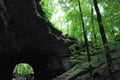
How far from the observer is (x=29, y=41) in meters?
20.5

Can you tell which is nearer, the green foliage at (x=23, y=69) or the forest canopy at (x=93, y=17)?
the forest canopy at (x=93, y=17)

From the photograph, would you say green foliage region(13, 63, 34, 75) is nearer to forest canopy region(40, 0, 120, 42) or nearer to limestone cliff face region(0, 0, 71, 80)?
limestone cliff face region(0, 0, 71, 80)

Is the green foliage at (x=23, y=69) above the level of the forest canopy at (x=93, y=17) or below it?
below

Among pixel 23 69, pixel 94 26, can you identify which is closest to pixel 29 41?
pixel 94 26

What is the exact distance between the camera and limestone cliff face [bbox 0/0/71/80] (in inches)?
727

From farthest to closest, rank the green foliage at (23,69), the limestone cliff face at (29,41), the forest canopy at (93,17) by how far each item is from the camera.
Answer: the green foliage at (23,69) < the limestone cliff face at (29,41) < the forest canopy at (93,17)

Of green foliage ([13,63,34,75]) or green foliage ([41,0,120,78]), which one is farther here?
green foliage ([13,63,34,75])

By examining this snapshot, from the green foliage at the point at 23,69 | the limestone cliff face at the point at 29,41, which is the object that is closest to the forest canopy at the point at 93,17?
the limestone cliff face at the point at 29,41

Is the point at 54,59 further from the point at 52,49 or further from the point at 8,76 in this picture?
the point at 8,76

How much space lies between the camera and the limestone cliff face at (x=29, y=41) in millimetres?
18469

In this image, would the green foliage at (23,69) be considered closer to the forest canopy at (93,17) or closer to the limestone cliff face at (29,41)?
the limestone cliff face at (29,41)

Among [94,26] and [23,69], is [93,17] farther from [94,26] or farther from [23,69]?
[23,69]

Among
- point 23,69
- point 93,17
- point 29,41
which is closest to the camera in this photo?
point 93,17

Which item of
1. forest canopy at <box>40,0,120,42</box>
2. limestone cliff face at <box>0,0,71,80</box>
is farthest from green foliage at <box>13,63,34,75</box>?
forest canopy at <box>40,0,120,42</box>
